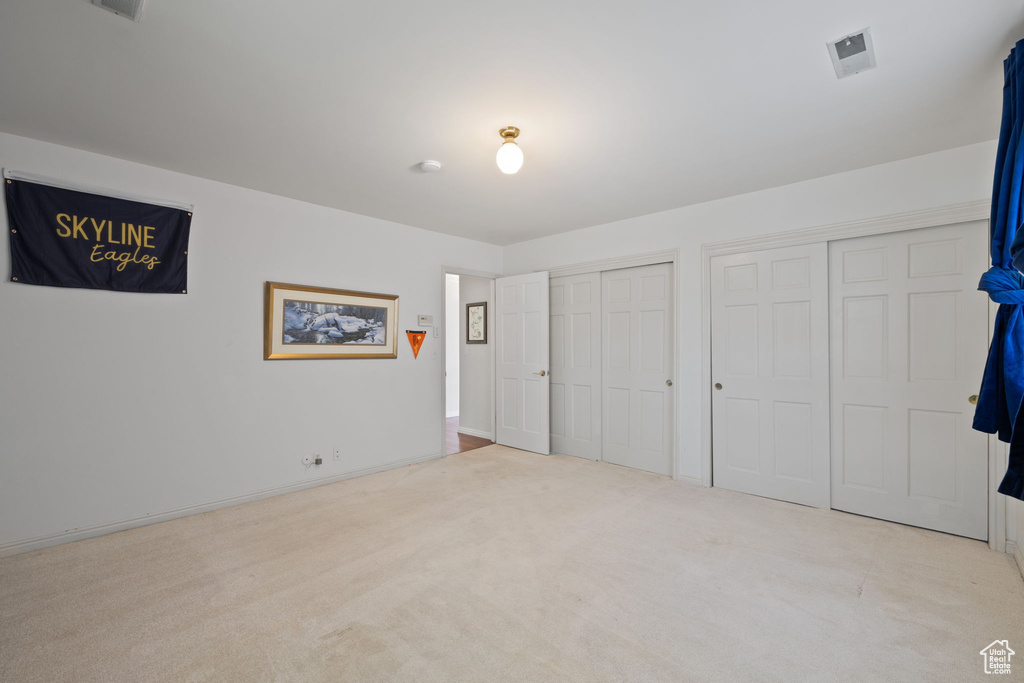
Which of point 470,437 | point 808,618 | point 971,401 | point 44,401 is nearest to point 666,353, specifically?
point 971,401

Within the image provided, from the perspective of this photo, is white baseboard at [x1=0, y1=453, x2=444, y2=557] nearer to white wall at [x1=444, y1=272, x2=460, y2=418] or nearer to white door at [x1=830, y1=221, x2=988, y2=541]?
white wall at [x1=444, y1=272, x2=460, y2=418]

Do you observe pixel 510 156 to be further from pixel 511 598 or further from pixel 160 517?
pixel 160 517

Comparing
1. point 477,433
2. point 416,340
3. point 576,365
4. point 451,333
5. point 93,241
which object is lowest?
point 477,433

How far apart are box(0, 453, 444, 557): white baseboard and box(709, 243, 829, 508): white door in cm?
337

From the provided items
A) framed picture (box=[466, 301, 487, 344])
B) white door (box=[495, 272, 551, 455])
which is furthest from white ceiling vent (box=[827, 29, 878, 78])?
framed picture (box=[466, 301, 487, 344])

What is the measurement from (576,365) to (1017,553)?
353 centimetres

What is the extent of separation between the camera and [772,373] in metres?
3.71

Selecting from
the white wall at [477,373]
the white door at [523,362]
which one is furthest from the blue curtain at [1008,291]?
the white wall at [477,373]

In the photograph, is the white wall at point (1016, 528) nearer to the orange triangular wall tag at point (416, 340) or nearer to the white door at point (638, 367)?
the white door at point (638, 367)

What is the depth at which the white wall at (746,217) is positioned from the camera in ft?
9.86

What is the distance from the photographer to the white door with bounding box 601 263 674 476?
4.43 m

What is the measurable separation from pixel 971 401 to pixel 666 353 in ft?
7.04

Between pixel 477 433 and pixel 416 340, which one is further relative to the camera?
pixel 477 433

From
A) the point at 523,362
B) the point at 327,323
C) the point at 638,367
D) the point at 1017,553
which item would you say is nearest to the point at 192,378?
the point at 327,323
